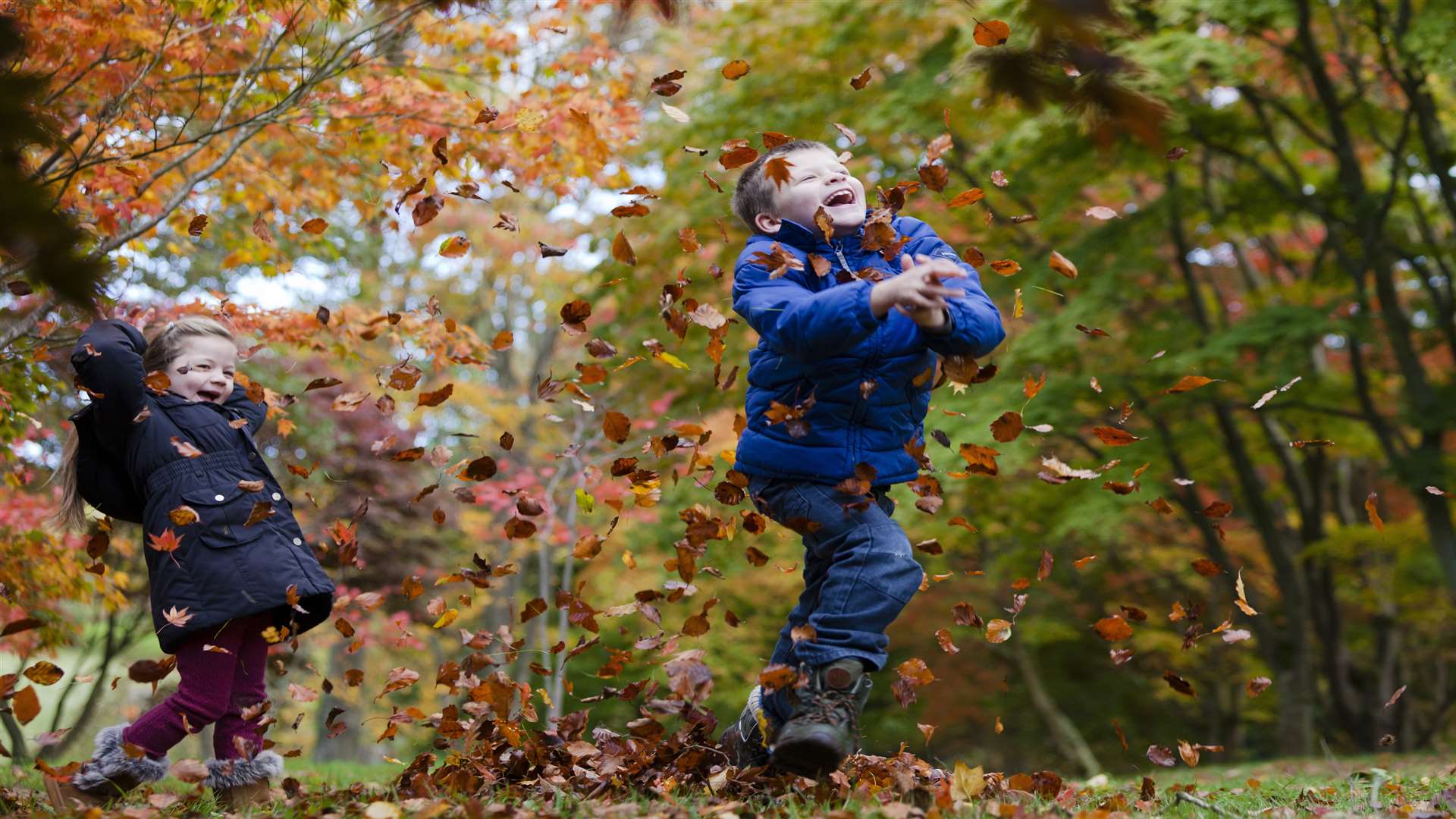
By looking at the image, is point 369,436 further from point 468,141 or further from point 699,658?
point 699,658

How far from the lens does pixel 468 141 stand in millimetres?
5781

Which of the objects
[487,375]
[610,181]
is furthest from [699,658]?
[487,375]

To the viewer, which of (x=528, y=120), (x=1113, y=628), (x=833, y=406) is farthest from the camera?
(x=528, y=120)

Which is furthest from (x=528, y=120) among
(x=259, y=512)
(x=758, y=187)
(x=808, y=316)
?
(x=808, y=316)

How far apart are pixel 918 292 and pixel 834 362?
411 millimetres

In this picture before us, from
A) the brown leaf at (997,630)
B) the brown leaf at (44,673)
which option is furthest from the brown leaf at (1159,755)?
the brown leaf at (44,673)

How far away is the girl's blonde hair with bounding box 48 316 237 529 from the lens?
11.9 feet

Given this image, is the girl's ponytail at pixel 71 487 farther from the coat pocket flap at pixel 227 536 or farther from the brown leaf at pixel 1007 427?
the brown leaf at pixel 1007 427

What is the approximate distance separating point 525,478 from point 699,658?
7806 millimetres

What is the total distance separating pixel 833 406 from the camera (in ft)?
9.98

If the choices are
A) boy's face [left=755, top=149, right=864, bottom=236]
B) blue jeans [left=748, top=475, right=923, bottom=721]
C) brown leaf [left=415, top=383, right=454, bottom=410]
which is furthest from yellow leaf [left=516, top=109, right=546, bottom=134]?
blue jeans [left=748, top=475, right=923, bottom=721]

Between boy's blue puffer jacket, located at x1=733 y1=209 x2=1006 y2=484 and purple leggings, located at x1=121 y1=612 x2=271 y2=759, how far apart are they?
1.67 meters

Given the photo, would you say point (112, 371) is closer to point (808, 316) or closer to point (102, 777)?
point (102, 777)

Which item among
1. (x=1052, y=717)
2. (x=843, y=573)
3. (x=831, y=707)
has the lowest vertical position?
(x=1052, y=717)
